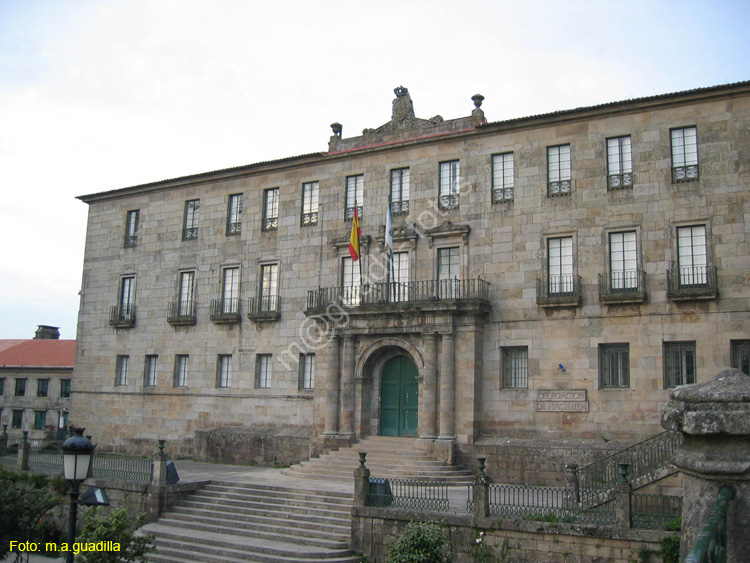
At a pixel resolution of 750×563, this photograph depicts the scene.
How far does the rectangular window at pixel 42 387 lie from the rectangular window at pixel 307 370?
2406 cm

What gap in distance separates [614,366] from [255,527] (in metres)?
11.4

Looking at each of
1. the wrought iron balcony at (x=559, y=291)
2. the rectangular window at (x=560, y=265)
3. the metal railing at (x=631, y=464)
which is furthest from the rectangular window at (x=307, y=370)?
the metal railing at (x=631, y=464)

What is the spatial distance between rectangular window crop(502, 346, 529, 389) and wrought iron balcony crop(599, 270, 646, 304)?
305 centimetres

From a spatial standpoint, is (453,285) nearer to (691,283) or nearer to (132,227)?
(691,283)

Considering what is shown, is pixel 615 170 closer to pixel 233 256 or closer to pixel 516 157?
pixel 516 157

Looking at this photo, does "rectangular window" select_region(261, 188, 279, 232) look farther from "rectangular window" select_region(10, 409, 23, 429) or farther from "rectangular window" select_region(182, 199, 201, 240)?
"rectangular window" select_region(10, 409, 23, 429)

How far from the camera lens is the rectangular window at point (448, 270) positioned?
23.9 metres

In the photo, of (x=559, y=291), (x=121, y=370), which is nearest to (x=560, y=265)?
(x=559, y=291)

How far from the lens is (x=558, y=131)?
2336 centimetres

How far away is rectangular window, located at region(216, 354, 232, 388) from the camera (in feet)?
94.5

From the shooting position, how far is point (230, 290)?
29344 millimetres

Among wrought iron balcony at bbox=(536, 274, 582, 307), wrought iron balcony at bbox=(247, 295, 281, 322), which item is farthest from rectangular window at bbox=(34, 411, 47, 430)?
wrought iron balcony at bbox=(536, 274, 582, 307)

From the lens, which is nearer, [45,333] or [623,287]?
[623,287]

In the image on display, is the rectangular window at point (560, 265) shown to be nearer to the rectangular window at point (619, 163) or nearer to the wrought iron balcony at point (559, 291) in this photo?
the wrought iron balcony at point (559, 291)
